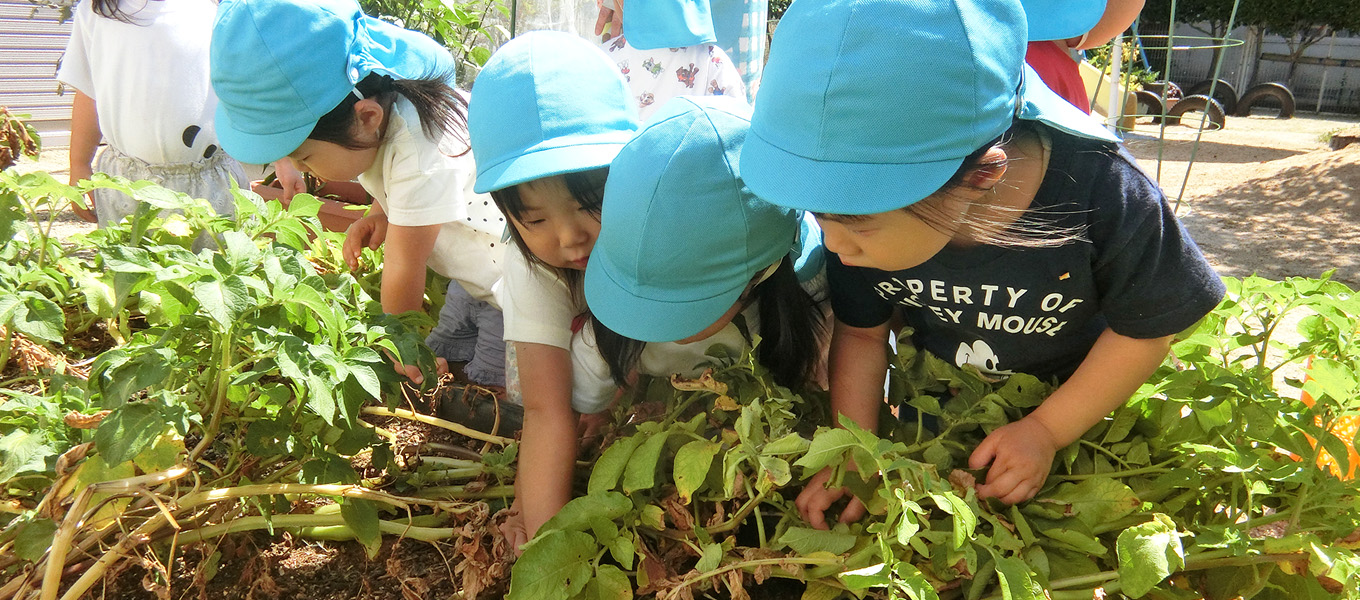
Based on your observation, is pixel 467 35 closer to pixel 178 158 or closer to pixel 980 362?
pixel 178 158

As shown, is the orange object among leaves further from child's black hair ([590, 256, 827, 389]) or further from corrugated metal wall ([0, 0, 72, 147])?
corrugated metal wall ([0, 0, 72, 147])

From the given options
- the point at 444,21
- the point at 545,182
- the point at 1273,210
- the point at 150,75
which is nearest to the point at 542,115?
the point at 545,182

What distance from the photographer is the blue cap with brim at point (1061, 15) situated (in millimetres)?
1573

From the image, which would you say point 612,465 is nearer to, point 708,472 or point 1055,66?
point 708,472

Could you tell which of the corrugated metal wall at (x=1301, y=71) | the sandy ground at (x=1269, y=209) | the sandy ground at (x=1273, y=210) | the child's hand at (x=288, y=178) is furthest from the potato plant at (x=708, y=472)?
the corrugated metal wall at (x=1301, y=71)

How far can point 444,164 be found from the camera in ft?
6.05

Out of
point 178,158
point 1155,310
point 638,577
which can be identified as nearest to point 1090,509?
point 1155,310

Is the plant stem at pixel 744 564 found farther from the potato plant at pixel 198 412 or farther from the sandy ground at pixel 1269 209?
the sandy ground at pixel 1269 209

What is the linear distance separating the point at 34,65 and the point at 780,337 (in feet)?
22.8

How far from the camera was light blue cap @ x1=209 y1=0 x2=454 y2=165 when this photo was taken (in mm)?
1638

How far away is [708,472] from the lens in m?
1.23

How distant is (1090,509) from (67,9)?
2.87m

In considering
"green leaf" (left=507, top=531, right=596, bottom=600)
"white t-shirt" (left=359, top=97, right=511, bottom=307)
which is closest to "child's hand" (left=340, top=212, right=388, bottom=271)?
"white t-shirt" (left=359, top=97, right=511, bottom=307)

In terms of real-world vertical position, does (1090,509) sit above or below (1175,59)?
above
